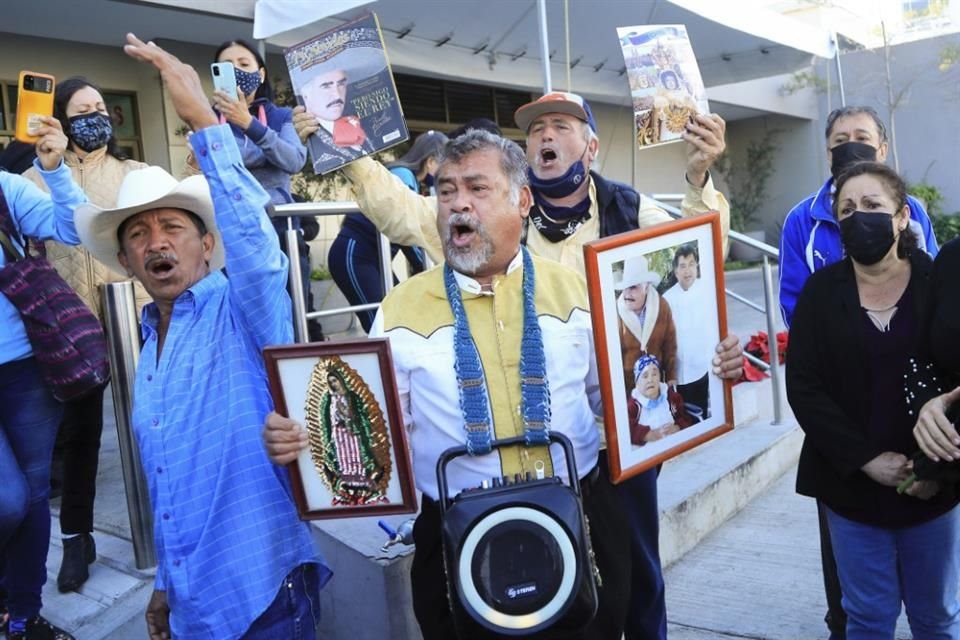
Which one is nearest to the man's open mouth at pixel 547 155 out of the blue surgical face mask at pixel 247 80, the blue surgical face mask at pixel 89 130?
the blue surgical face mask at pixel 247 80

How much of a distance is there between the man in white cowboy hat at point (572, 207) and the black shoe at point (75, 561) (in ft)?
5.92

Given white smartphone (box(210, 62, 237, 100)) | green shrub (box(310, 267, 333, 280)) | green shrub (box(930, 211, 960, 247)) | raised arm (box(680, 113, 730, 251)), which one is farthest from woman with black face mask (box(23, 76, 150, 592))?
green shrub (box(930, 211, 960, 247))

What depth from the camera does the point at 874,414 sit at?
8.13ft

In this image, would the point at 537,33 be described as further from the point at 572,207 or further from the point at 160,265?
the point at 160,265

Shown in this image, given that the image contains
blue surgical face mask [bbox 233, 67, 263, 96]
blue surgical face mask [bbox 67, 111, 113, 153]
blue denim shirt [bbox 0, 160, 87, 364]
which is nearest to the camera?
blue denim shirt [bbox 0, 160, 87, 364]

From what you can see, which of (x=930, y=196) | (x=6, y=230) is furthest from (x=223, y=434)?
(x=930, y=196)

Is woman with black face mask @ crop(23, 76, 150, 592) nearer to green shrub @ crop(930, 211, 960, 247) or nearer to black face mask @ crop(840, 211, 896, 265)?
black face mask @ crop(840, 211, 896, 265)

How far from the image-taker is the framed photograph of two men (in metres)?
2.00

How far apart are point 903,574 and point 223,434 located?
2.03m

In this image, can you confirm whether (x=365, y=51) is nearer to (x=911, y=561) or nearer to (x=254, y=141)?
(x=254, y=141)

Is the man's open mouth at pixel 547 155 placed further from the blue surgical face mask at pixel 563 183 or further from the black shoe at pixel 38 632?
the black shoe at pixel 38 632

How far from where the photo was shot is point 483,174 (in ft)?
7.06

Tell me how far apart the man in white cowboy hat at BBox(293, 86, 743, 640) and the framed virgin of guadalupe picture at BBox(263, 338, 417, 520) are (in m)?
0.94

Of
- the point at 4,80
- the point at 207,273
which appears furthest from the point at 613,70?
the point at 207,273
